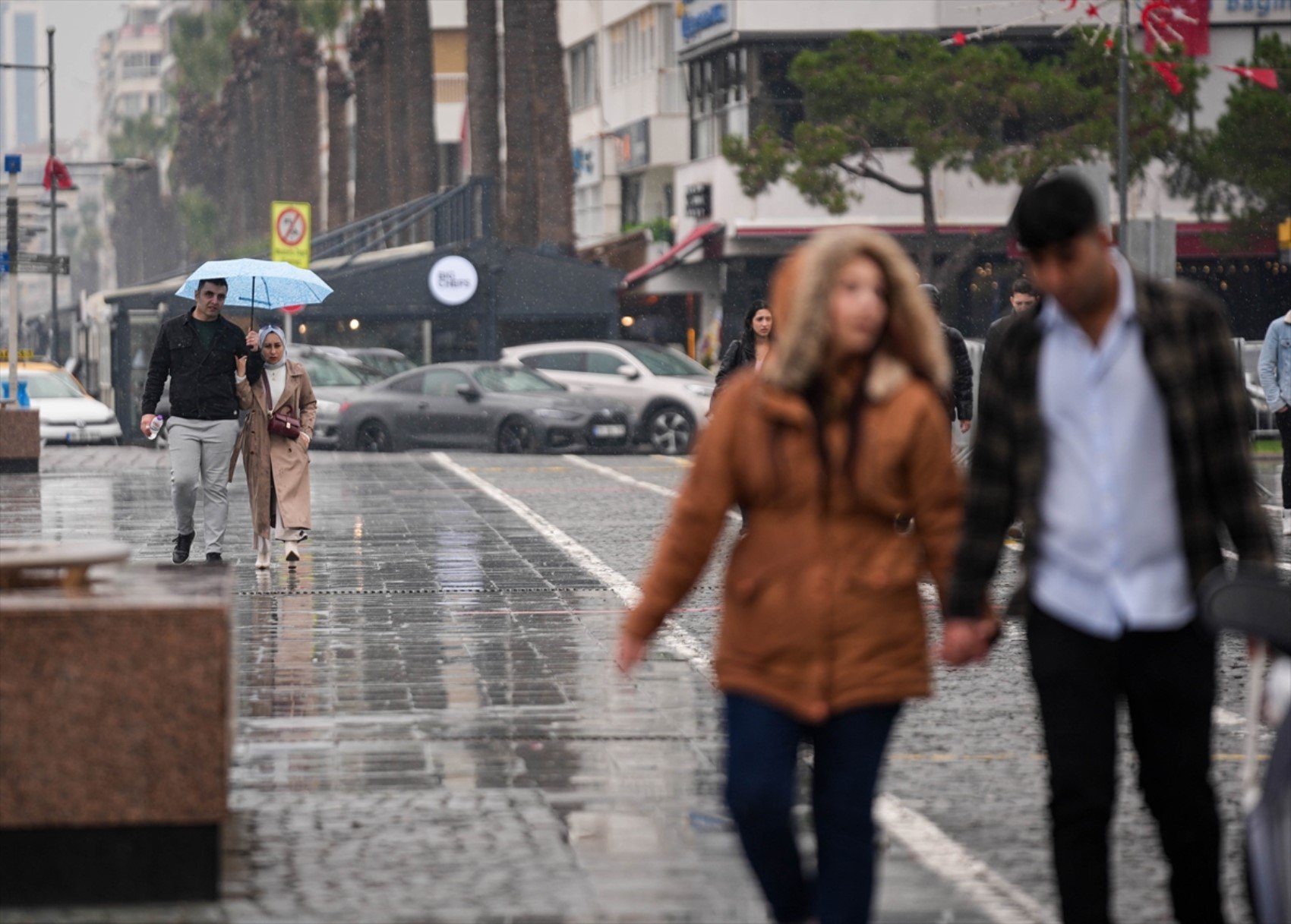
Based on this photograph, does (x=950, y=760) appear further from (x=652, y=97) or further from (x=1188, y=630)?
(x=652, y=97)

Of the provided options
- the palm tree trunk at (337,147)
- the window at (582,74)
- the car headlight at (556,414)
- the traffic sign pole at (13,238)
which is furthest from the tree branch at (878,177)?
the palm tree trunk at (337,147)

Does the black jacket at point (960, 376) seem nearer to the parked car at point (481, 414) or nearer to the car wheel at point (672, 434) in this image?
the parked car at point (481, 414)

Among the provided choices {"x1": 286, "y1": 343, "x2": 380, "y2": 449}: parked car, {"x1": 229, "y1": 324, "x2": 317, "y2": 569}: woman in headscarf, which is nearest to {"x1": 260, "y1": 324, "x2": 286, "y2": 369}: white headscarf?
{"x1": 229, "y1": 324, "x2": 317, "y2": 569}: woman in headscarf

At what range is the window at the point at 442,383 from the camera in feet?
105

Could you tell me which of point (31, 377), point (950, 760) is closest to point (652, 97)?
point (31, 377)

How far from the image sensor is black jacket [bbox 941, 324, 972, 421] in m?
13.9

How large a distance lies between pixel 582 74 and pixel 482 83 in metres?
22.8

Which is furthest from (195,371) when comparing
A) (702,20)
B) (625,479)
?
(702,20)

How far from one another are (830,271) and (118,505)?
55.6 feet

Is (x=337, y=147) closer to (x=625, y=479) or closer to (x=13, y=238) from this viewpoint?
(x=13, y=238)

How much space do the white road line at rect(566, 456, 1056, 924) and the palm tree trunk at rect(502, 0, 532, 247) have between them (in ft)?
115

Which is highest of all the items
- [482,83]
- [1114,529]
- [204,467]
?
[482,83]

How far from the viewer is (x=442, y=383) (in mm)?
32250

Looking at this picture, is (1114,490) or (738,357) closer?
(1114,490)
